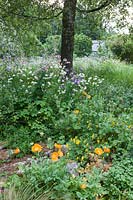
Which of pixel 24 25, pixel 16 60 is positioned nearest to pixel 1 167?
pixel 16 60

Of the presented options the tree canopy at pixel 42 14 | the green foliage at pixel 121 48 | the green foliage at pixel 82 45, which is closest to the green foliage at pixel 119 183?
the tree canopy at pixel 42 14

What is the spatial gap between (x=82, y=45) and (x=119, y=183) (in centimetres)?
1647

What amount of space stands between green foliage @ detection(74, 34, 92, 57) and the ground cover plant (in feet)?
38.9

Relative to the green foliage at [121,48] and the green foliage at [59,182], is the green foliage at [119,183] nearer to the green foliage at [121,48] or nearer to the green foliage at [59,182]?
the green foliage at [59,182]

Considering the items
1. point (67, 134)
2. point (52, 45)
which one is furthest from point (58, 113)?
point (52, 45)

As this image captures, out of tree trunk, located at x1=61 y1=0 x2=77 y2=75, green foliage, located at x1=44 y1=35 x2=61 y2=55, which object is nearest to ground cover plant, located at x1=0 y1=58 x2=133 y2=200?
tree trunk, located at x1=61 y1=0 x2=77 y2=75

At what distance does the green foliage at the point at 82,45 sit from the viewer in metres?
18.2

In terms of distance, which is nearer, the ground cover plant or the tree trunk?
the ground cover plant

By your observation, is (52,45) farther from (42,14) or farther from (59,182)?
(59,182)

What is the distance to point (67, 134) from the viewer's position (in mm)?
4012

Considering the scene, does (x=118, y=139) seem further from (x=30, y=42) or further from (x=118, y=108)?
(x=30, y=42)

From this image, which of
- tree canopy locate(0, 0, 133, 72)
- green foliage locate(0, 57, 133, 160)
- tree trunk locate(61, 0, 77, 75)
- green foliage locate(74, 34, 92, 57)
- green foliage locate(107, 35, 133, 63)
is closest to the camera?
green foliage locate(0, 57, 133, 160)

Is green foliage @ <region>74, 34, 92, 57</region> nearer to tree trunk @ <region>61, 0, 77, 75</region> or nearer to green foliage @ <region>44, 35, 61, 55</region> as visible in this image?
green foliage @ <region>44, 35, 61, 55</region>

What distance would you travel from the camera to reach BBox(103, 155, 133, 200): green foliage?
2840 millimetres
